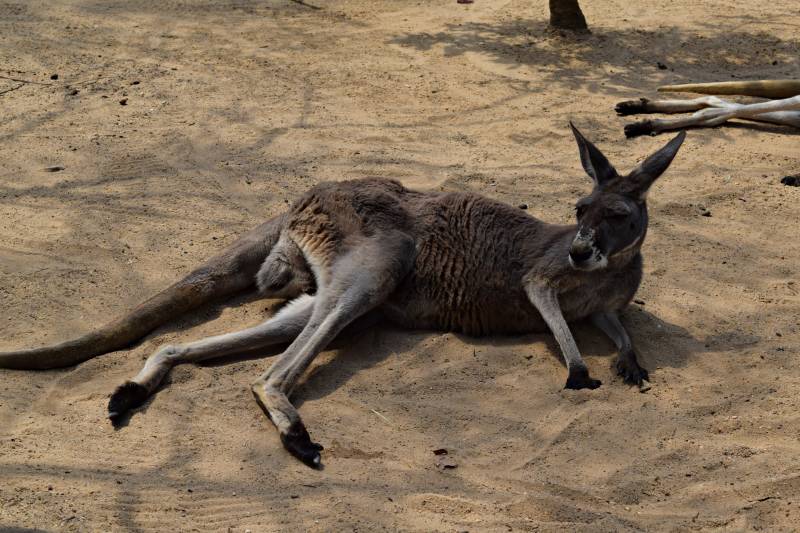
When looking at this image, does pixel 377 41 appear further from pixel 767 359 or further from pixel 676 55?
pixel 767 359

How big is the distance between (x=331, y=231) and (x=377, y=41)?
385cm

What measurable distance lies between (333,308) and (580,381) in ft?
3.42

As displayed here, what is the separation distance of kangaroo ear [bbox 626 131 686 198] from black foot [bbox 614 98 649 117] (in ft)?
7.90

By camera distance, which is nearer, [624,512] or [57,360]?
[624,512]

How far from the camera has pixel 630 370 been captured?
13.2ft

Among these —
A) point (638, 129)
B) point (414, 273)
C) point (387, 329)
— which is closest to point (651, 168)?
point (414, 273)

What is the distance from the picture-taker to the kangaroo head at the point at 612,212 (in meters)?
4.02

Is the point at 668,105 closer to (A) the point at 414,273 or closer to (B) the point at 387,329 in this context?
(A) the point at 414,273

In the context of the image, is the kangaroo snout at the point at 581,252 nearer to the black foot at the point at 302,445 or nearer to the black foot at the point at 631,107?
the black foot at the point at 302,445

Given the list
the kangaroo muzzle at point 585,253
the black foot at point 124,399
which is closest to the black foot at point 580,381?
the kangaroo muzzle at point 585,253

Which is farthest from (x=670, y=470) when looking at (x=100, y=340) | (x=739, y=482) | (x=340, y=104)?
(x=340, y=104)

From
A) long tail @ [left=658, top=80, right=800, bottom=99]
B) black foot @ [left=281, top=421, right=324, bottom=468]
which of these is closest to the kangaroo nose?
black foot @ [left=281, top=421, right=324, bottom=468]

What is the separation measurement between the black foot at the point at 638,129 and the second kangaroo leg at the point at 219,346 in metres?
2.87

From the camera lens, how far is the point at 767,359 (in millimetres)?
4184
